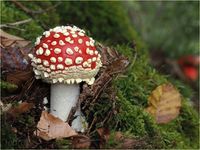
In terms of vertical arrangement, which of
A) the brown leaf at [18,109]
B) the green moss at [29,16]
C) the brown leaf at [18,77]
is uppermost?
the green moss at [29,16]

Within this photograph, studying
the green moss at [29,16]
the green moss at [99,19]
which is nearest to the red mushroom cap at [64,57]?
the green moss at [29,16]

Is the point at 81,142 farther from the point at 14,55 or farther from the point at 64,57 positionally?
the point at 14,55

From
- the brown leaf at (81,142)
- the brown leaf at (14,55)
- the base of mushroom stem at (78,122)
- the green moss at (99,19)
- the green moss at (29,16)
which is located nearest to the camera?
the brown leaf at (81,142)

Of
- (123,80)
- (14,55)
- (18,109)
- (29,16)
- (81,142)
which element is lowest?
(81,142)

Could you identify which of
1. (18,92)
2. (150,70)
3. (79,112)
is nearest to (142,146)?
(79,112)

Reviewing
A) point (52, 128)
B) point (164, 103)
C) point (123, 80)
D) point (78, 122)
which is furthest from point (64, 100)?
point (164, 103)

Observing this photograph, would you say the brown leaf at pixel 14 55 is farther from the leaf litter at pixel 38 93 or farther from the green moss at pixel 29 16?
the green moss at pixel 29 16

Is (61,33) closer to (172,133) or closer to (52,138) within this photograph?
(52,138)
